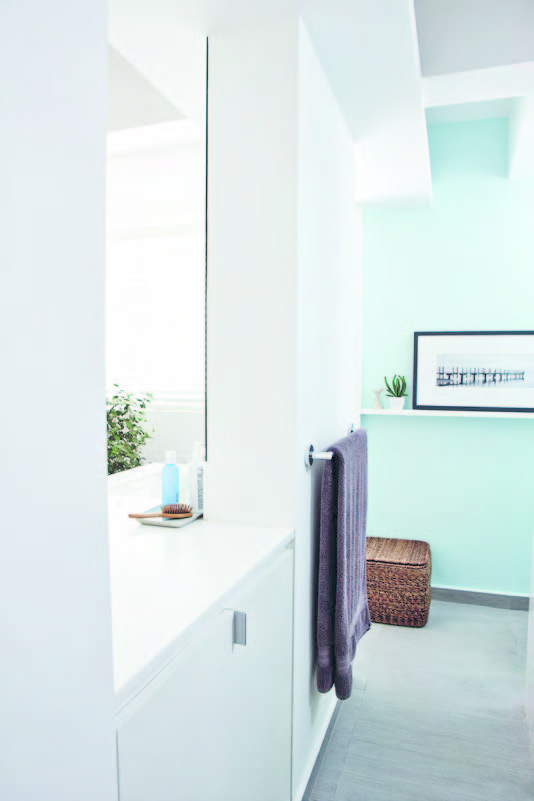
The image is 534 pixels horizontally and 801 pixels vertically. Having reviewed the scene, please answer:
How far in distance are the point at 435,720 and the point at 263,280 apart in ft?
5.50

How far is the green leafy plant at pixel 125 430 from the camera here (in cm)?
299

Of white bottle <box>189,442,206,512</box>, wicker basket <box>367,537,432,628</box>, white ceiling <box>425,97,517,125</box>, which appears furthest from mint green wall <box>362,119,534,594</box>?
white bottle <box>189,442,206,512</box>

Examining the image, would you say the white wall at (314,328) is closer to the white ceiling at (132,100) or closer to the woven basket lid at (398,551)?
the white ceiling at (132,100)

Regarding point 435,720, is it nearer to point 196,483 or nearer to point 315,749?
point 315,749

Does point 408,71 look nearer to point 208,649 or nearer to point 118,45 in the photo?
point 118,45

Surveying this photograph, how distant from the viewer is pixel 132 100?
2232mm

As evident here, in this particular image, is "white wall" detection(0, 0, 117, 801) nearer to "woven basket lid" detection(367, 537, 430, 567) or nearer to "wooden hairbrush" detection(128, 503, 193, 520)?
"wooden hairbrush" detection(128, 503, 193, 520)

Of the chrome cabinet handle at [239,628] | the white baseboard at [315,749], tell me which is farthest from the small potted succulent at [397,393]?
the chrome cabinet handle at [239,628]

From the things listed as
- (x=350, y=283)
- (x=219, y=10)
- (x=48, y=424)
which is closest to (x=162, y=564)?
(x=48, y=424)

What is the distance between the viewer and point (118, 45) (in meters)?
1.60

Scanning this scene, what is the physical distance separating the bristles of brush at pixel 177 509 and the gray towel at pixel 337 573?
1.22 ft

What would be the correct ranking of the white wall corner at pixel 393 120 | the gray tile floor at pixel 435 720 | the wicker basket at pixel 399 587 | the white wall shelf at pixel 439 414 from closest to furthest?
the white wall corner at pixel 393 120, the gray tile floor at pixel 435 720, the wicker basket at pixel 399 587, the white wall shelf at pixel 439 414

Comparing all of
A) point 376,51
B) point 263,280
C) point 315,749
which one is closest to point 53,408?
point 263,280

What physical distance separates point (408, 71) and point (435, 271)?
4.95 ft
